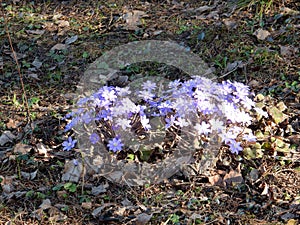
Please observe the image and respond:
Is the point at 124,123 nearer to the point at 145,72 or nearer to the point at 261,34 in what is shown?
the point at 145,72

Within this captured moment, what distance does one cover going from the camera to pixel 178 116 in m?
2.74

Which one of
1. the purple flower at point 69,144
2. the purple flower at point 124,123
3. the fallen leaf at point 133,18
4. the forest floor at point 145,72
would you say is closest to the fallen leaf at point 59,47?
the forest floor at point 145,72

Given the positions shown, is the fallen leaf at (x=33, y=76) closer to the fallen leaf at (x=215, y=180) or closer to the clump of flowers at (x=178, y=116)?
the clump of flowers at (x=178, y=116)

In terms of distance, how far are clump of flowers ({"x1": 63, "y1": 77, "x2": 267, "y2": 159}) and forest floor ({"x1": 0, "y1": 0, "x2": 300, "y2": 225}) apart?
0.18 metres

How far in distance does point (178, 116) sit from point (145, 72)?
1076mm

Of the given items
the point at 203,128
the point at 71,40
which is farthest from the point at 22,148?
the point at 71,40

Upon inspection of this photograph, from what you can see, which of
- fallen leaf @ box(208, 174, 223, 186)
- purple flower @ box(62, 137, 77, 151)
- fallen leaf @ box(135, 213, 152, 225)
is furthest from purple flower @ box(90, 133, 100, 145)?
fallen leaf @ box(208, 174, 223, 186)

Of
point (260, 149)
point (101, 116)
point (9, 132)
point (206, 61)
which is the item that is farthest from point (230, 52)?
point (9, 132)

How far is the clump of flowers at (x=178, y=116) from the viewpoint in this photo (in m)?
2.68

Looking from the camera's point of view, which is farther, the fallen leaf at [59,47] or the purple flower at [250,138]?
the fallen leaf at [59,47]

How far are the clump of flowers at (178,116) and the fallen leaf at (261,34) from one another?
1.09 metres

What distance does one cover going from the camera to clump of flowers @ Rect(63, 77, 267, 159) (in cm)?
268

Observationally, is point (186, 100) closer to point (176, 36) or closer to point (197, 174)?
point (197, 174)

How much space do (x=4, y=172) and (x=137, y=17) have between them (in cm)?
197
